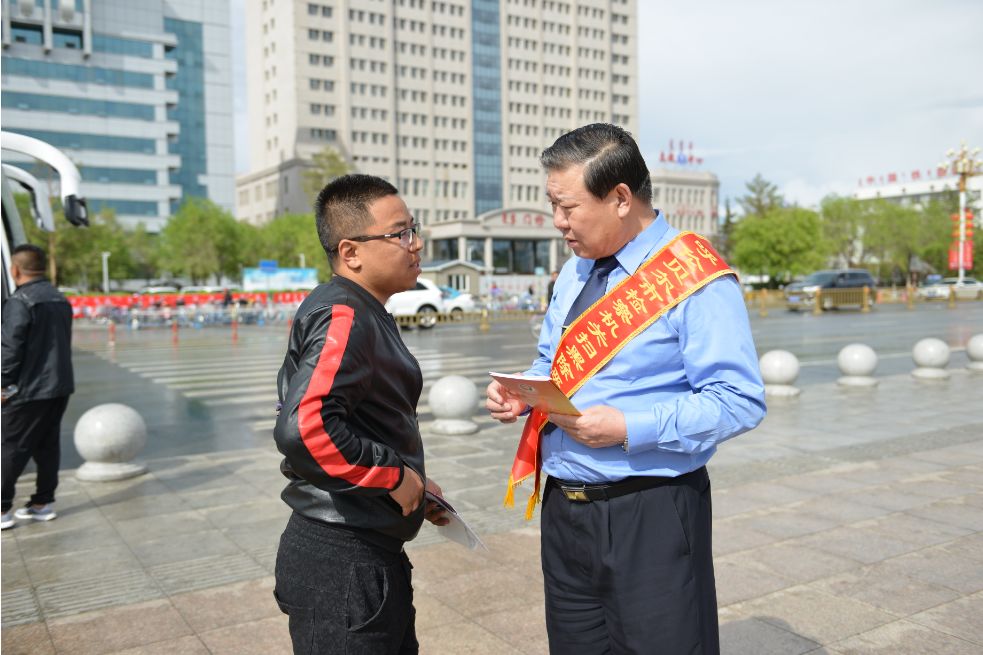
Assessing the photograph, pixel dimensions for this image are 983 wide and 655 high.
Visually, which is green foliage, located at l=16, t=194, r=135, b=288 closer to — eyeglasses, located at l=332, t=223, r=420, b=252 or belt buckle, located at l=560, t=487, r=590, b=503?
eyeglasses, located at l=332, t=223, r=420, b=252

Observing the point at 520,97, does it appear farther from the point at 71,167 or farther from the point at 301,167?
the point at 71,167

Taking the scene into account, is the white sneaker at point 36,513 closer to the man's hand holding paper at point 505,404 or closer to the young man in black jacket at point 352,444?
the young man in black jacket at point 352,444

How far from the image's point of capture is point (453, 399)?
880 centimetres

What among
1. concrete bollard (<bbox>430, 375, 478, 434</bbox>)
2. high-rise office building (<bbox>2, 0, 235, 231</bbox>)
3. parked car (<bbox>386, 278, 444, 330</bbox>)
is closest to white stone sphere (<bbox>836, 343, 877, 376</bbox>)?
concrete bollard (<bbox>430, 375, 478, 434</bbox>)

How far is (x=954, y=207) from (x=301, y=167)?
66.8 meters

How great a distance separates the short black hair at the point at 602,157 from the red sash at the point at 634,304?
23cm

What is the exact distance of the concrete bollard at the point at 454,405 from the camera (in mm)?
8797

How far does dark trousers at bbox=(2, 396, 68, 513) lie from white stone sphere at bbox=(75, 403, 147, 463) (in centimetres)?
107

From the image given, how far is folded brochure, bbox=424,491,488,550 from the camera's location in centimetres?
241

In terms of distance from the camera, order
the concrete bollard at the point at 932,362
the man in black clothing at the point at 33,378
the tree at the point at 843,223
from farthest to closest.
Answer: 1. the tree at the point at 843,223
2. the concrete bollard at the point at 932,362
3. the man in black clothing at the point at 33,378

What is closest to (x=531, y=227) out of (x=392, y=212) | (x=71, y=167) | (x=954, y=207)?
(x=954, y=207)

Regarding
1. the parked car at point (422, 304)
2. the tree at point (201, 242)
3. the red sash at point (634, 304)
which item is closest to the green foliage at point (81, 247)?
the tree at point (201, 242)

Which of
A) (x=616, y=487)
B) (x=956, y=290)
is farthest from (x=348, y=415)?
(x=956, y=290)

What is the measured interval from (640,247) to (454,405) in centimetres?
666
